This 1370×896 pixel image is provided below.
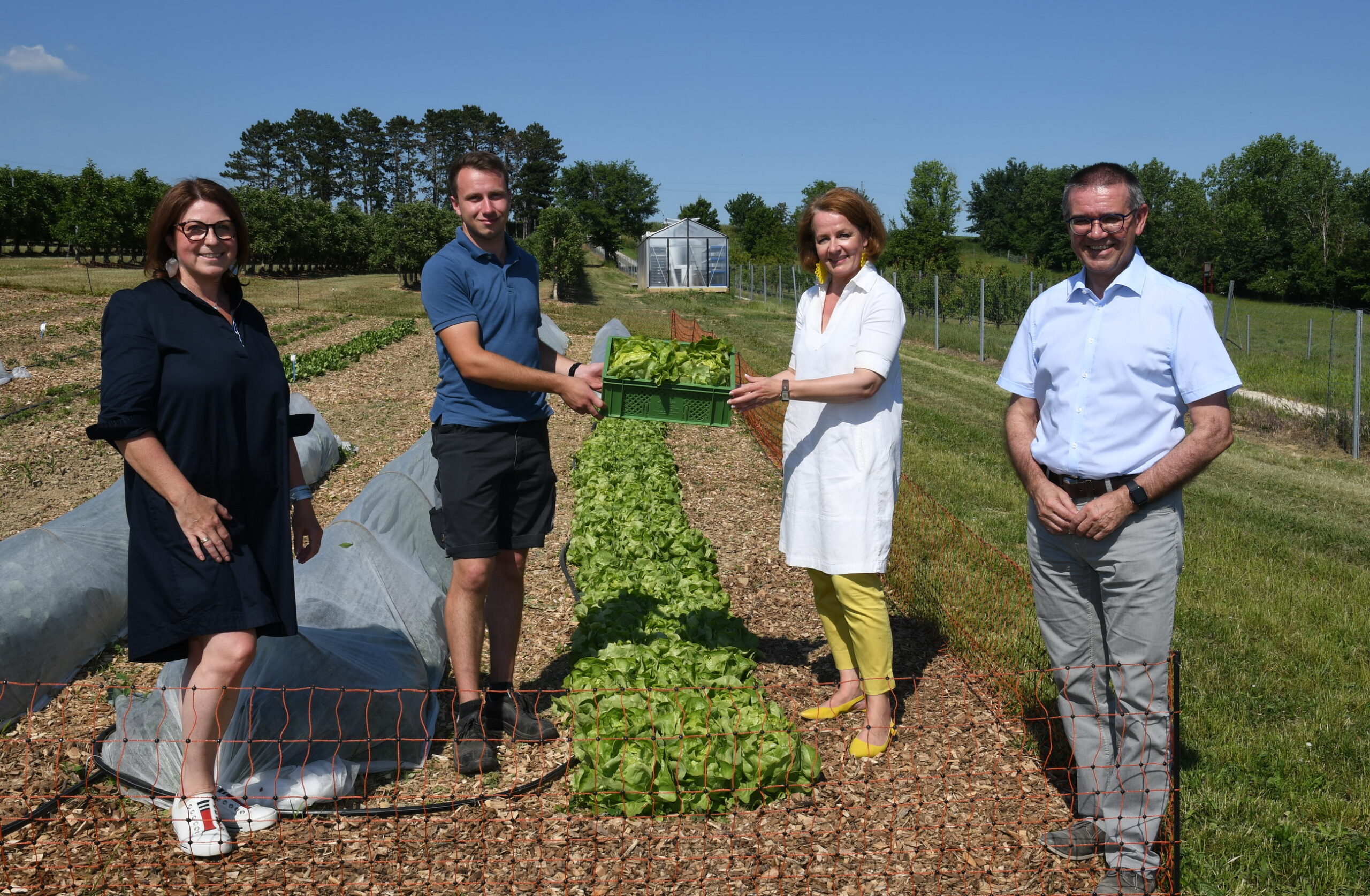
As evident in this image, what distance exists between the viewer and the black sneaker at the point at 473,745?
12.7ft

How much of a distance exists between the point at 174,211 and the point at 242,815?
7.24ft

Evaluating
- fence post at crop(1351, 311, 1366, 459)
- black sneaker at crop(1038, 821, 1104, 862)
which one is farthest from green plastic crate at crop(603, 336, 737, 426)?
fence post at crop(1351, 311, 1366, 459)

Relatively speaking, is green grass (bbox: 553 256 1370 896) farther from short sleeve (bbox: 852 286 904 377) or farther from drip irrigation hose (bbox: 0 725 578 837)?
drip irrigation hose (bbox: 0 725 578 837)

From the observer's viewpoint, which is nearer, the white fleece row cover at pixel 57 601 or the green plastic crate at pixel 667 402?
the green plastic crate at pixel 667 402

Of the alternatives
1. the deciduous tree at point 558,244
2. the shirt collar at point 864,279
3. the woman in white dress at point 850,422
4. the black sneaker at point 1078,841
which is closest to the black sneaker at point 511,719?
the woman in white dress at point 850,422

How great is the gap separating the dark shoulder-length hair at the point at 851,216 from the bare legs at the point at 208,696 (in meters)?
2.72

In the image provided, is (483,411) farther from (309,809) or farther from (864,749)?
(864,749)

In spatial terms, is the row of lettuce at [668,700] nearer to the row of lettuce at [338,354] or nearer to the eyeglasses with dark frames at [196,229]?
the eyeglasses with dark frames at [196,229]

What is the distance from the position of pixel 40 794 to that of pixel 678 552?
11.9 ft

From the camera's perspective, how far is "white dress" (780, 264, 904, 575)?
383cm

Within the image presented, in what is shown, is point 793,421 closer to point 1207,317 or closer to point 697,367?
point 697,367

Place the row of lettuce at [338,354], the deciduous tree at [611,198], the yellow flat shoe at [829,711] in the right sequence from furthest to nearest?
the deciduous tree at [611,198], the row of lettuce at [338,354], the yellow flat shoe at [829,711]

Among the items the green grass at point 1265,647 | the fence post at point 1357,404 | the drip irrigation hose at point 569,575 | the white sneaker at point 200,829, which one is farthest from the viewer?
the fence post at point 1357,404

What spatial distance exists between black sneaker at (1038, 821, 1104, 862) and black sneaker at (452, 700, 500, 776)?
7.36 feet
